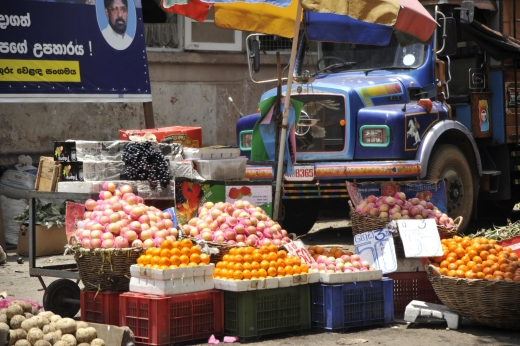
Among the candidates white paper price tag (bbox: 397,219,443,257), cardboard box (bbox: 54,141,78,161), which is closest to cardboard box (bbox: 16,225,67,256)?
cardboard box (bbox: 54,141,78,161)

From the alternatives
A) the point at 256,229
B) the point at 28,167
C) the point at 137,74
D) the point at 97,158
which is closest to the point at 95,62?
the point at 137,74

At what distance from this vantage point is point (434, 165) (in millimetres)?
10617

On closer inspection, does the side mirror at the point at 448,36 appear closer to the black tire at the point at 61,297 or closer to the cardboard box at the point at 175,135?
the cardboard box at the point at 175,135

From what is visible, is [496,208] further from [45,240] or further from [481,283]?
[481,283]

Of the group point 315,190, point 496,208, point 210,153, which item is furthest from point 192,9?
point 496,208

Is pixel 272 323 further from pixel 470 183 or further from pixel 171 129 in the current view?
pixel 470 183

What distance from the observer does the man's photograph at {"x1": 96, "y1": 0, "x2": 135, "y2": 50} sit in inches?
456

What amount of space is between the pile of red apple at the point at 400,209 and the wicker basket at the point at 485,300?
3.61 ft

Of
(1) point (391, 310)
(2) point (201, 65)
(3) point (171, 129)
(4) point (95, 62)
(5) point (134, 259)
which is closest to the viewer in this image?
(5) point (134, 259)

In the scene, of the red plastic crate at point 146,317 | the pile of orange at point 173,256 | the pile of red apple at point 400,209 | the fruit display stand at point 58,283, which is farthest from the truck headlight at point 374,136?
the red plastic crate at point 146,317

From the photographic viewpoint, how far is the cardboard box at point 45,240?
10.5 metres

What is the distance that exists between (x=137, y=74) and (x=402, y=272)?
18.4 ft

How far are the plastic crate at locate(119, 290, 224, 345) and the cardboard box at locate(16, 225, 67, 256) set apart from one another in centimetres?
453

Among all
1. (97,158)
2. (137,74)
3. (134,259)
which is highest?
(137,74)
